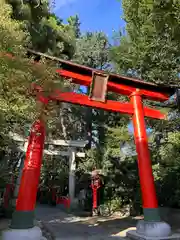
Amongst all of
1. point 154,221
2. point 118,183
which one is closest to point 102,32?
point 118,183

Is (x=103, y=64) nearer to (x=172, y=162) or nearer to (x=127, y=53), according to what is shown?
(x=127, y=53)

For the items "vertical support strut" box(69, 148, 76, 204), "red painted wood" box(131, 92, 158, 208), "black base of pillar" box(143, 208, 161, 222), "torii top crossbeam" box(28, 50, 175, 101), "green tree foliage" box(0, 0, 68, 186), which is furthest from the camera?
"vertical support strut" box(69, 148, 76, 204)

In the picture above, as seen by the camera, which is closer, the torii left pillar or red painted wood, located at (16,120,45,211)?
the torii left pillar

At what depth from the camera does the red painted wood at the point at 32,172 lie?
5688 millimetres

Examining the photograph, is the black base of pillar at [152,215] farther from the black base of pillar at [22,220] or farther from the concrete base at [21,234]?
the black base of pillar at [22,220]

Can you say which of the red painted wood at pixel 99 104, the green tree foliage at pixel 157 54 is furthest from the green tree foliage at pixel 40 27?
the green tree foliage at pixel 157 54

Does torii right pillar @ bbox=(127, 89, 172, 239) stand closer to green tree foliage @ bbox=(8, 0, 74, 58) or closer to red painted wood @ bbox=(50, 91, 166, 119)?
red painted wood @ bbox=(50, 91, 166, 119)

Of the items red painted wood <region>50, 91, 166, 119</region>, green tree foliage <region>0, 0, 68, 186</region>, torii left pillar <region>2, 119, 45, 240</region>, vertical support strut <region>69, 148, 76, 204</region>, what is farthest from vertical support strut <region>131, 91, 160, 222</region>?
vertical support strut <region>69, 148, 76, 204</region>

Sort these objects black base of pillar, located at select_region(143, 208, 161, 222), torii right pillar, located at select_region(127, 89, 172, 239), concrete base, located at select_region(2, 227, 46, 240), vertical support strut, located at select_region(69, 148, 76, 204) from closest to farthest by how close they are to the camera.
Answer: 1. concrete base, located at select_region(2, 227, 46, 240)
2. torii right pillar, located at select_region(127, 89, 172, 239)
3. black base of pillar, located at select_region(143, 208, 161, 222)
4. vertical support strut, located at select_region(69, 148, 76, 204)

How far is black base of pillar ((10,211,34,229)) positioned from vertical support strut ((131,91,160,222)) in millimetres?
3081

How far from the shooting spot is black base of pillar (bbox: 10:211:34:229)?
5.45 m

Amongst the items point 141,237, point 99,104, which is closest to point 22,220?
point 141,237

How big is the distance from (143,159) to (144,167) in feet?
0.76

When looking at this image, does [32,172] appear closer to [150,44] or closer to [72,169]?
[150,44]
